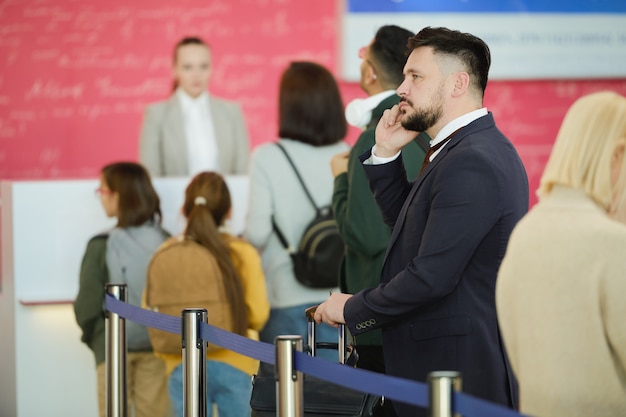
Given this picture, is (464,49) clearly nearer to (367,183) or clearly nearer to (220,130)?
(367,183)

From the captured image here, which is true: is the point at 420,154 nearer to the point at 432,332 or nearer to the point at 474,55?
the point at 474,55

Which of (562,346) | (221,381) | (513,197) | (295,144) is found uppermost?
(295,144)

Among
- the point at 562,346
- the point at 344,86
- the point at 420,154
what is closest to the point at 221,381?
the point at 420,154

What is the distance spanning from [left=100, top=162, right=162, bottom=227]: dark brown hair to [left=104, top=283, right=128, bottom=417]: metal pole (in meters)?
0.89

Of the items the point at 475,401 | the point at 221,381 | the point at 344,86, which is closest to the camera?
the point at 475,401

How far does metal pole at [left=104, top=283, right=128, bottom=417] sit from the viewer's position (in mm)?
3879

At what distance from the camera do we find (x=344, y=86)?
8414 mm

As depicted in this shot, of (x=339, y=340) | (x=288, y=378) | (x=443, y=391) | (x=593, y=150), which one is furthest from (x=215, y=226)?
(x=443, y=391)

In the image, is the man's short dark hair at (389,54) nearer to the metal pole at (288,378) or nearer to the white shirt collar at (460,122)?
the white shirt collar at (460,122)

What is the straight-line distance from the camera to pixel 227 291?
4.39 meters

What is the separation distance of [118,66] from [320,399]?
6.01m

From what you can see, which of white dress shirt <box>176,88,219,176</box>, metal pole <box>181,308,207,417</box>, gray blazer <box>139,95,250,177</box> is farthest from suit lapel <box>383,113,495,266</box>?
white dress shirt <box>176,88,219,176</box>

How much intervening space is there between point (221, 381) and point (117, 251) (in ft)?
2.58

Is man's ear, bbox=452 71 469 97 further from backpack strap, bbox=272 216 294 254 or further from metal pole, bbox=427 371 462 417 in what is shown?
backpack strap, bbox=272 216 294 254
